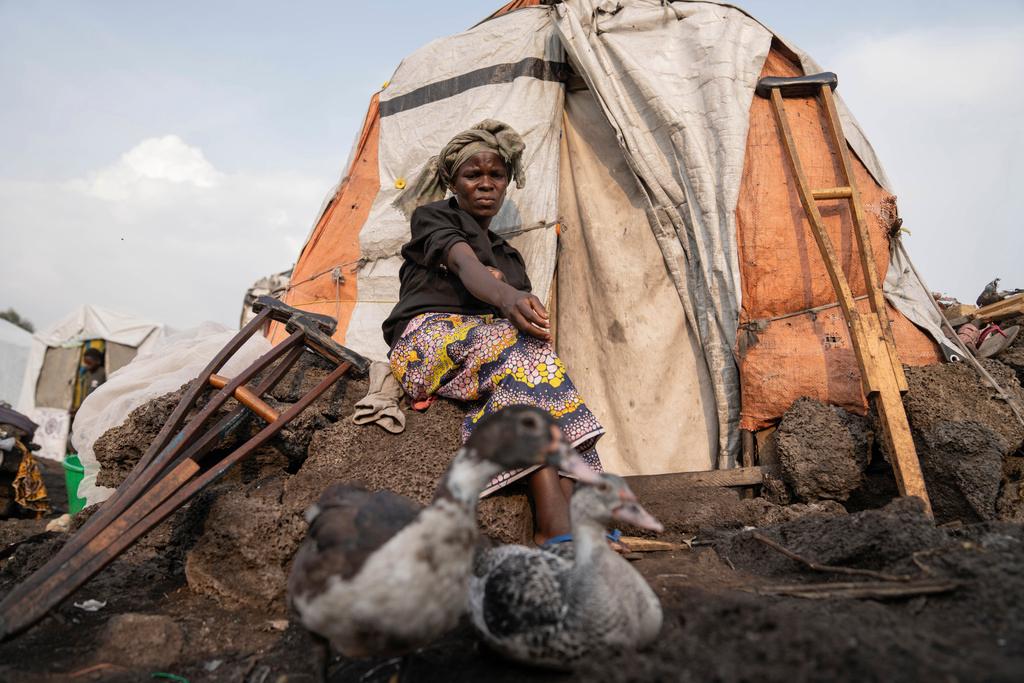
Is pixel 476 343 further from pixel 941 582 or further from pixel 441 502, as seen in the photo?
pixel 941 582

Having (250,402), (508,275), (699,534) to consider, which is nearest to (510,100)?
(508,275)

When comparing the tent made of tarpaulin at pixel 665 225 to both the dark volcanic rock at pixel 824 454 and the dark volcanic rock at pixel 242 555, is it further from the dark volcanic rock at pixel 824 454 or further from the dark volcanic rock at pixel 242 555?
the dark volcanic rock at pixel 242 555

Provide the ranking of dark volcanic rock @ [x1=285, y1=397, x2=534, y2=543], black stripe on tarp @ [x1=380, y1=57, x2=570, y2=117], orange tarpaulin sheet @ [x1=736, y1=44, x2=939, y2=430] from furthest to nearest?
black stripe on tarp @ [x1=380, y1=57, x2=570, y2=117]
orange tarpaulin sheet @ [x1=736, y1=44, x2=939, y2=430]
dark volcanic rock @ [x1=285, y1=397, x2=534, y2=543]

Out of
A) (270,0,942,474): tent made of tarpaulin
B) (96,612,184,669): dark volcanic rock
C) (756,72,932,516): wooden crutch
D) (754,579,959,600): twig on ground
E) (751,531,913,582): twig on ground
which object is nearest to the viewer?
(754,579,959,600): twig on ground

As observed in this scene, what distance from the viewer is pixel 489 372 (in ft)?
9.52

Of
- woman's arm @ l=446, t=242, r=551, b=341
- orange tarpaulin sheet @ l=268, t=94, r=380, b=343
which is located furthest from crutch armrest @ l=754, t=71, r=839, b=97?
orange tarpaulin sheet @ l=268, t=94, r=380, b=343

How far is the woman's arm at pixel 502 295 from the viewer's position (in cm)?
264

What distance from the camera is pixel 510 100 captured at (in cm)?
455

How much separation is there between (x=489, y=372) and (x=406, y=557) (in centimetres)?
144

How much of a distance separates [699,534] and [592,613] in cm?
168

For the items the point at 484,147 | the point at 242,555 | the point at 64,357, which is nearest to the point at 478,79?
the point at 484,147

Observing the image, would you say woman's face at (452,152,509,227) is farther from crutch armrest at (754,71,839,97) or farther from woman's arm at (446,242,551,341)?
crutch armrest at (754,71,839,97)

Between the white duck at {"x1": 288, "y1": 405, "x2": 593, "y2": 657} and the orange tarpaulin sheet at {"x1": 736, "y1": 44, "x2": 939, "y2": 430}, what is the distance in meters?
2.22

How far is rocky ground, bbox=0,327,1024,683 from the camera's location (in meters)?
1.53
